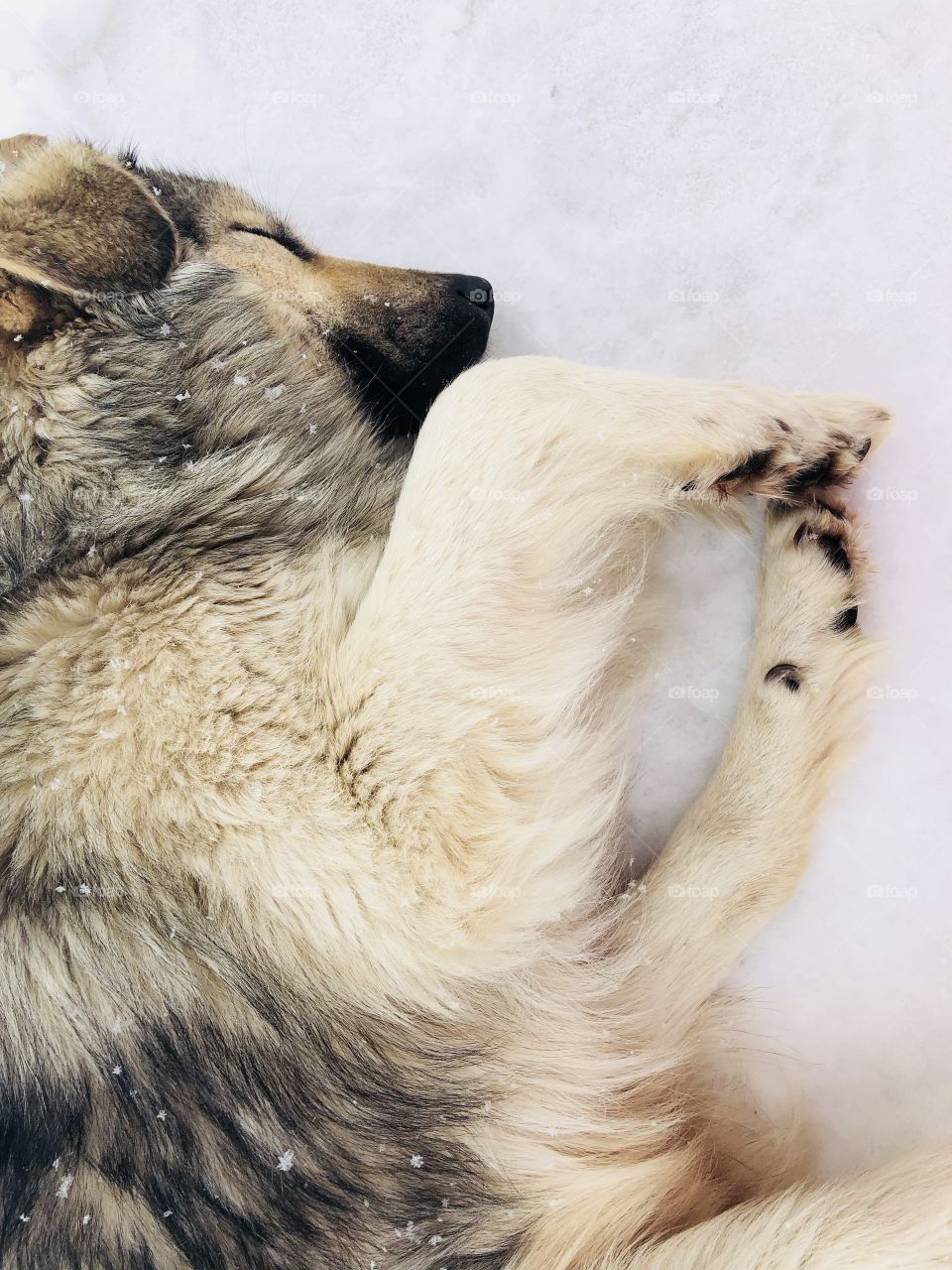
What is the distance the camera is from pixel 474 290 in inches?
98.6

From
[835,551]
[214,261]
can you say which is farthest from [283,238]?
[835,551]

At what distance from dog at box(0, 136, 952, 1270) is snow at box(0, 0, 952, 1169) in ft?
0.94

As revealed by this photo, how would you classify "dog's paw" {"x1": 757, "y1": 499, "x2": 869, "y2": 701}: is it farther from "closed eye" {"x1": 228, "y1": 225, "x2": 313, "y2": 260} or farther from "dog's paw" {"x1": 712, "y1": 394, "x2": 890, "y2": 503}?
"closed eye" {"x1": 228, "y1": 225, "x2": 313, "y2": 260}

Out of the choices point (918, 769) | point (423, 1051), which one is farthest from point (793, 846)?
point (423, 1051)

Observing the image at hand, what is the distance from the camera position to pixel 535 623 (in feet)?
7.16

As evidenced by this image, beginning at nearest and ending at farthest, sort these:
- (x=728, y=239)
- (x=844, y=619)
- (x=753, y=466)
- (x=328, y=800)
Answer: (x=328, y=800), (x=753, y=466), (x=844, y=619), (x=728, y=239)

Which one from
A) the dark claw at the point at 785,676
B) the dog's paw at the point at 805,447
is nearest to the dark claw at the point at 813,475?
the dog's paw at the point at 805,447

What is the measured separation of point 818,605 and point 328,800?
1.37 meters

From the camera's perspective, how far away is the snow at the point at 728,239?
2.56 m

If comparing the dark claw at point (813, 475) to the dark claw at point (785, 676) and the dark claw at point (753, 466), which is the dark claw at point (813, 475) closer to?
the dark claw at point (753, 466)

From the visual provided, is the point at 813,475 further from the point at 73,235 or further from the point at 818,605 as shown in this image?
the point at 73,235

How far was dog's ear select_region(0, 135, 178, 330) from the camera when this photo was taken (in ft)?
6.58

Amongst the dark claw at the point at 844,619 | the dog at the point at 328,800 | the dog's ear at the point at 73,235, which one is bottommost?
the dog at the point at 328,800

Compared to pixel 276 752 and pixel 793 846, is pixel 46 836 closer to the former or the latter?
pixel 276 752
